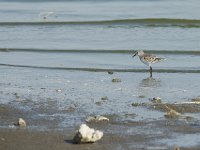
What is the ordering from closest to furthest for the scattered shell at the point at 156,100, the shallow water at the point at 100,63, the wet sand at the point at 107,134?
1. the wet sand at the point at 107,134
2. the shallow water at the point at 100,63
3. the scattered shell at the point at 156,100

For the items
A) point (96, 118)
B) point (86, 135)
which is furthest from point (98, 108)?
point (86, 135)

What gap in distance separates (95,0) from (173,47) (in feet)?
19.9

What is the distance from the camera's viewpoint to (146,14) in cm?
1756

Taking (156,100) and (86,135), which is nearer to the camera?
(86,135)

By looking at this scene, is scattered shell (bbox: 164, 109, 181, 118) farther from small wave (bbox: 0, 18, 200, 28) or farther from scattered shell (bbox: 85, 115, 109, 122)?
small wave (bbox: 0, 18, 200, 28)

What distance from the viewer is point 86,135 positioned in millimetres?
7238

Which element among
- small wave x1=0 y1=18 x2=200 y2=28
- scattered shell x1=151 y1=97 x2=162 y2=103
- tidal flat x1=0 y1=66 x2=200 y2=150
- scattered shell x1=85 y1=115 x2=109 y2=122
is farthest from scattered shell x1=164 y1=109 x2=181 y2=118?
small wave x1=0 y1=18 x2=200 y2=28

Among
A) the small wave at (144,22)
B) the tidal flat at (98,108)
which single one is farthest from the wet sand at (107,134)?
the small wave at (144,22)

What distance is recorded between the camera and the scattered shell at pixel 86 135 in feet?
23.8

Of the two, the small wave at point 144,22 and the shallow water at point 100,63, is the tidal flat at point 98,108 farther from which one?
the small wave at point 144,22

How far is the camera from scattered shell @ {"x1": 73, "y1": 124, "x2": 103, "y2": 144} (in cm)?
725

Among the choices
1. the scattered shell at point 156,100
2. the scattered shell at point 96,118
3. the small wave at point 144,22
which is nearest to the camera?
the scattered shell at point 96,118

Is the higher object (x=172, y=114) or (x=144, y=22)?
(x=144, y=22)

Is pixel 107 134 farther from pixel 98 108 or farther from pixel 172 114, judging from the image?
pixel 98 108
